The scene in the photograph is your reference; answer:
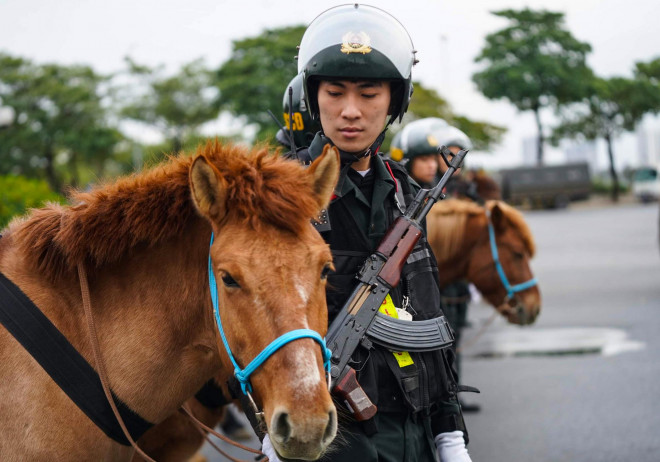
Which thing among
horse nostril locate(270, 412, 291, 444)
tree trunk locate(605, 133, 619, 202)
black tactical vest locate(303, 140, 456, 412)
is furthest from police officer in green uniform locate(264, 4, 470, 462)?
tree trunk locate(605, 133, 619, 202)

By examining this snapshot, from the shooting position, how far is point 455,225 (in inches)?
256

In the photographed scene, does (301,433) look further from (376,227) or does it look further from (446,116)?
(446,116)

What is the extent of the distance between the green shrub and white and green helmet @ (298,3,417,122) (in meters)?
2.90

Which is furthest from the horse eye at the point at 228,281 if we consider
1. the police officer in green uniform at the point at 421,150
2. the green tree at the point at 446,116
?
the green tree at the point at 446,116

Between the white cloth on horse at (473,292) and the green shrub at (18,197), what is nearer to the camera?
the green shrub at (18,197)

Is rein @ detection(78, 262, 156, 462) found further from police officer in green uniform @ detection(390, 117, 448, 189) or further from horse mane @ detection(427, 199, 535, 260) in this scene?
horse mane @ detection(427, 199, 535, 260)

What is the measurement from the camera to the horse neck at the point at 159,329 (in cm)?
246

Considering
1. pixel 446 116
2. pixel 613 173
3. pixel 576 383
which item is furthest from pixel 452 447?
pixel 613 173

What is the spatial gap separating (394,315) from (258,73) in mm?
29815

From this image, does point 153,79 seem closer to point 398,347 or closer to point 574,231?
point 574,231

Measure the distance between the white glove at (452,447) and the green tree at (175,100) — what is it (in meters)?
43.3

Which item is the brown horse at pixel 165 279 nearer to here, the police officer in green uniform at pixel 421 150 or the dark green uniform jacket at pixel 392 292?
the dark green uniform jacket at pixel 392 292

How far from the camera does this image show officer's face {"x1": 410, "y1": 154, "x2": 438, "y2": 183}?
240 inches

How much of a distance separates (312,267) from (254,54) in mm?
31308
